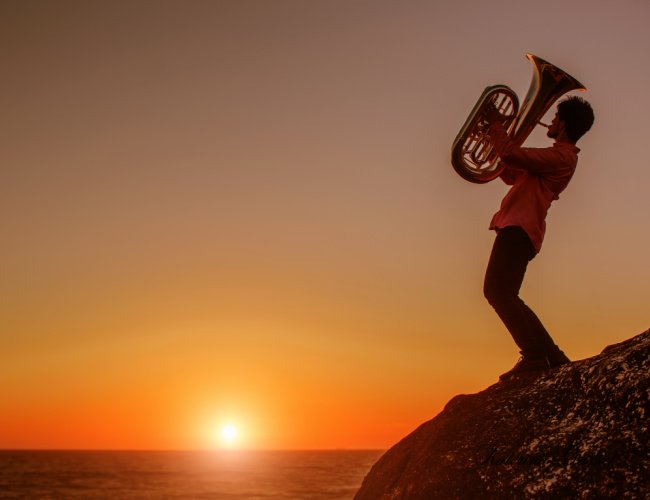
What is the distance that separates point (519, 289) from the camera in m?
5.16

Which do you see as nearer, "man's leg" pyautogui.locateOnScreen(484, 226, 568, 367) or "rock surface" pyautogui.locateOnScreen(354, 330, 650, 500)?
"rock surface" pyautogui.locateOnScreen(354, 330, 650, 500)

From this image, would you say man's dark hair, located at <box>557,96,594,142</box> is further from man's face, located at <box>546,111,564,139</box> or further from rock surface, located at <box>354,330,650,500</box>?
rock surface, located at <box>354,330,650,500</box>

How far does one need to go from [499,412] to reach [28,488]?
76.1 metres

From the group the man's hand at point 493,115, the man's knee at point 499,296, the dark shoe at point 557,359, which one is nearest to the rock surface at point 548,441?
the dark shoe at point 557,359

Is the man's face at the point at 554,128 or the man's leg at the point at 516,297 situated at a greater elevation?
the man's face at the point at 554,128

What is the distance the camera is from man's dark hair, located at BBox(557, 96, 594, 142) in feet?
17.3

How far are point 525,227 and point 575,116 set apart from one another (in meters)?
1.07

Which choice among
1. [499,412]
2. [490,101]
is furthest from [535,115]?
[499,412]

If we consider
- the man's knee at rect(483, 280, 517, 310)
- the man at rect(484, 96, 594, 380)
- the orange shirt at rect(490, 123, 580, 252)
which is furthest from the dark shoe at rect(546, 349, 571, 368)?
the orange shirt at rect(490, 123, 580, 252)

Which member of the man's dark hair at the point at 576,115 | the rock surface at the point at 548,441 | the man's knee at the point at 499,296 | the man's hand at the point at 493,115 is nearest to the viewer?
the rock surface at the point at 548,441

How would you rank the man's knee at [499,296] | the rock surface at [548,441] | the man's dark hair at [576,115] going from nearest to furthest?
the rock surface at [548,441] → the man's knee at [499,296] → the man's dark hair at [576,115]

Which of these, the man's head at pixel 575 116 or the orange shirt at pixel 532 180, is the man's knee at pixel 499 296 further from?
the man's head at pixel 575 116

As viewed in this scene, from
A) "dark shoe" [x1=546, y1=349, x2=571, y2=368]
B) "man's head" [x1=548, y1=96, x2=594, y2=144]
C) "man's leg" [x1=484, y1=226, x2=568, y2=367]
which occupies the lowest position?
"dark shoe" [x1=546, y1=349, x2=571, y2=368]

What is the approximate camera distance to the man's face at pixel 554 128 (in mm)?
5372
